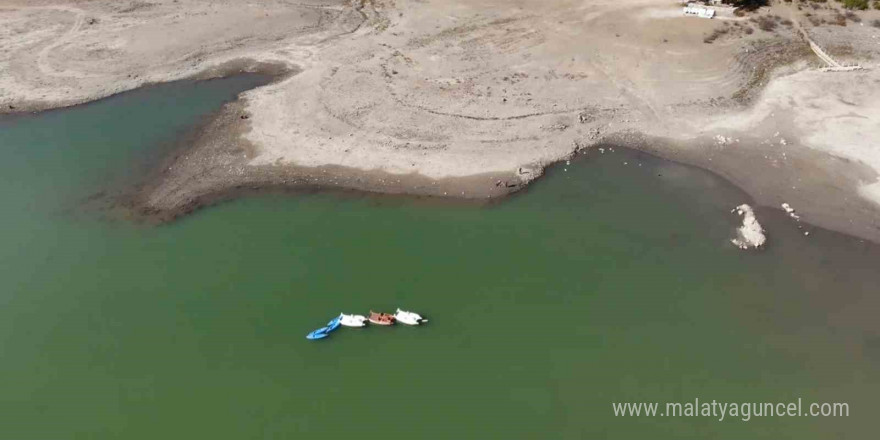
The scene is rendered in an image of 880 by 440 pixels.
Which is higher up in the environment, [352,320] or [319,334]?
[352,320]

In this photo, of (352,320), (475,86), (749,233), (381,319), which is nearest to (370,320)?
(381,319)

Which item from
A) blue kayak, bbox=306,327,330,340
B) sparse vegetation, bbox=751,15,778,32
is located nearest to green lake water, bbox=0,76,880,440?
blue kayak, bbox=306,327,330,340

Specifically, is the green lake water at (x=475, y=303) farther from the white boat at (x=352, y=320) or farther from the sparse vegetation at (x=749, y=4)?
Result: the sparse vegetation at (x=749, y=4)

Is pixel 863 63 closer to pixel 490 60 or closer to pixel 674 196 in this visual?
pixel 674 196

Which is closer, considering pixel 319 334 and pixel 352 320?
pixel 319 334

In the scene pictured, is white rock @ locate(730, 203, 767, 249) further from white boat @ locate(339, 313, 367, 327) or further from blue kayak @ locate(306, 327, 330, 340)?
blue kayak @ locate(306, 327, 330, 340)

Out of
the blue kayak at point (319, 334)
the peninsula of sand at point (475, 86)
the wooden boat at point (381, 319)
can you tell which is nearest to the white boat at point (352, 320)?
the wooden boat at point (381, 319)

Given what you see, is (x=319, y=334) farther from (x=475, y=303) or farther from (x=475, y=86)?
(x=475, y=86)
